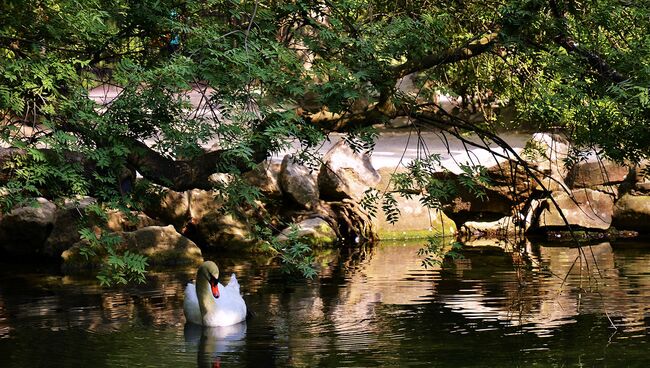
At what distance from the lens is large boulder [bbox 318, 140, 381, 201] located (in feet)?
68.7

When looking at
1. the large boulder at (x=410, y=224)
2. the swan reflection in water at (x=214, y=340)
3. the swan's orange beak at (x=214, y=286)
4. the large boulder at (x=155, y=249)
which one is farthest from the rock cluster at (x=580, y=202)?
the swan reflection in water at (x=214, y=340)

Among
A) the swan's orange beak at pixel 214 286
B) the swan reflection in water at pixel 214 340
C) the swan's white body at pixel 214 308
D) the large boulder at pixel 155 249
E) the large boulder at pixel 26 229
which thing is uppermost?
the large boulder at pixel 26 229

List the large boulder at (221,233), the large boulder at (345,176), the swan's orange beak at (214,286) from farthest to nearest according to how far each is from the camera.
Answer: the large boulder at (345,176) < the large boulder at (221,233) < the swan's orange beak at (214,286)

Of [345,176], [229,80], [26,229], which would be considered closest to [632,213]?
[345,176]

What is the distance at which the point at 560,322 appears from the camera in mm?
Result: 11500

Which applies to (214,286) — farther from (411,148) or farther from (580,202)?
(411,148)

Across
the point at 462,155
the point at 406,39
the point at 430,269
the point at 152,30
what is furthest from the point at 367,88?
the point at 462,155

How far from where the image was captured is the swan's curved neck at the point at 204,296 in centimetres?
1196

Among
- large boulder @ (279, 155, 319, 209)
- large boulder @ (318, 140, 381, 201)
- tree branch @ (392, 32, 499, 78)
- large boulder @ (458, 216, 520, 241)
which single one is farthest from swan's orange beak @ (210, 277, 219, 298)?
large boulder @ (458, 216, 520, 241)

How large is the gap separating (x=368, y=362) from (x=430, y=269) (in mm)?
6771

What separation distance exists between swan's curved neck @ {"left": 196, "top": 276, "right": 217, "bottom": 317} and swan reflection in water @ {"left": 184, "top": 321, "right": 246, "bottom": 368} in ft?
0.64

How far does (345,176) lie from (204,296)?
364 inches

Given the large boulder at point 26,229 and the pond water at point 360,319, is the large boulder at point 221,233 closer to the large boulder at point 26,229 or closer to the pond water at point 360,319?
the pond water at point 360,319

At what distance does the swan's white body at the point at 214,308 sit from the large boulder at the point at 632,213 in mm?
10718
